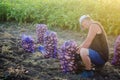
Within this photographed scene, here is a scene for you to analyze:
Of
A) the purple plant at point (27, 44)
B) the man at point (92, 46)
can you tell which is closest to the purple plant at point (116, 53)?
the man at point (92, 46)

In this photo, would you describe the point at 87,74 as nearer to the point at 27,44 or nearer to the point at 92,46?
the point at 92,46

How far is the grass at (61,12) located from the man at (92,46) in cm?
322

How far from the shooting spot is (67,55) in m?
5.86

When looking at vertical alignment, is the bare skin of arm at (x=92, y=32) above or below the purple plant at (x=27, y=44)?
above

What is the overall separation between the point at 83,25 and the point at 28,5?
5.45m

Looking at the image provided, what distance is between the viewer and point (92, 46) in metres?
5.87

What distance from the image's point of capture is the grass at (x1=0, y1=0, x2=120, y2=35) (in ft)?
30.0

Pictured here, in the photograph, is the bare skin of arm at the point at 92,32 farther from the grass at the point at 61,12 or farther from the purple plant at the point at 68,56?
the grass at the point at 61,12

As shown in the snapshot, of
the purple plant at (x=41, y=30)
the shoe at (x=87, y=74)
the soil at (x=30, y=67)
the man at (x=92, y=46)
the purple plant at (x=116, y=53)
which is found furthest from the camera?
the purple plant at (x=41, y=30)

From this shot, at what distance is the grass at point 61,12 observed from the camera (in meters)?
9.16

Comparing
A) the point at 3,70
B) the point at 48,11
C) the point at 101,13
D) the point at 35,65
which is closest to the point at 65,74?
the point at 35,65

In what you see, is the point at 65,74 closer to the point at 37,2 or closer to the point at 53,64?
the point at 53,64

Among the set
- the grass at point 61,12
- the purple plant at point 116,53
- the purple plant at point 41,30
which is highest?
the grass at point 61,12

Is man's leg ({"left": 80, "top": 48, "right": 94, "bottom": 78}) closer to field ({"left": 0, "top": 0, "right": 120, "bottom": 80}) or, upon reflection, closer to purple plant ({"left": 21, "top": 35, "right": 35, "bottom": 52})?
field ({"left": 0, "top": 0, "right": 120, "bottom": 80})
